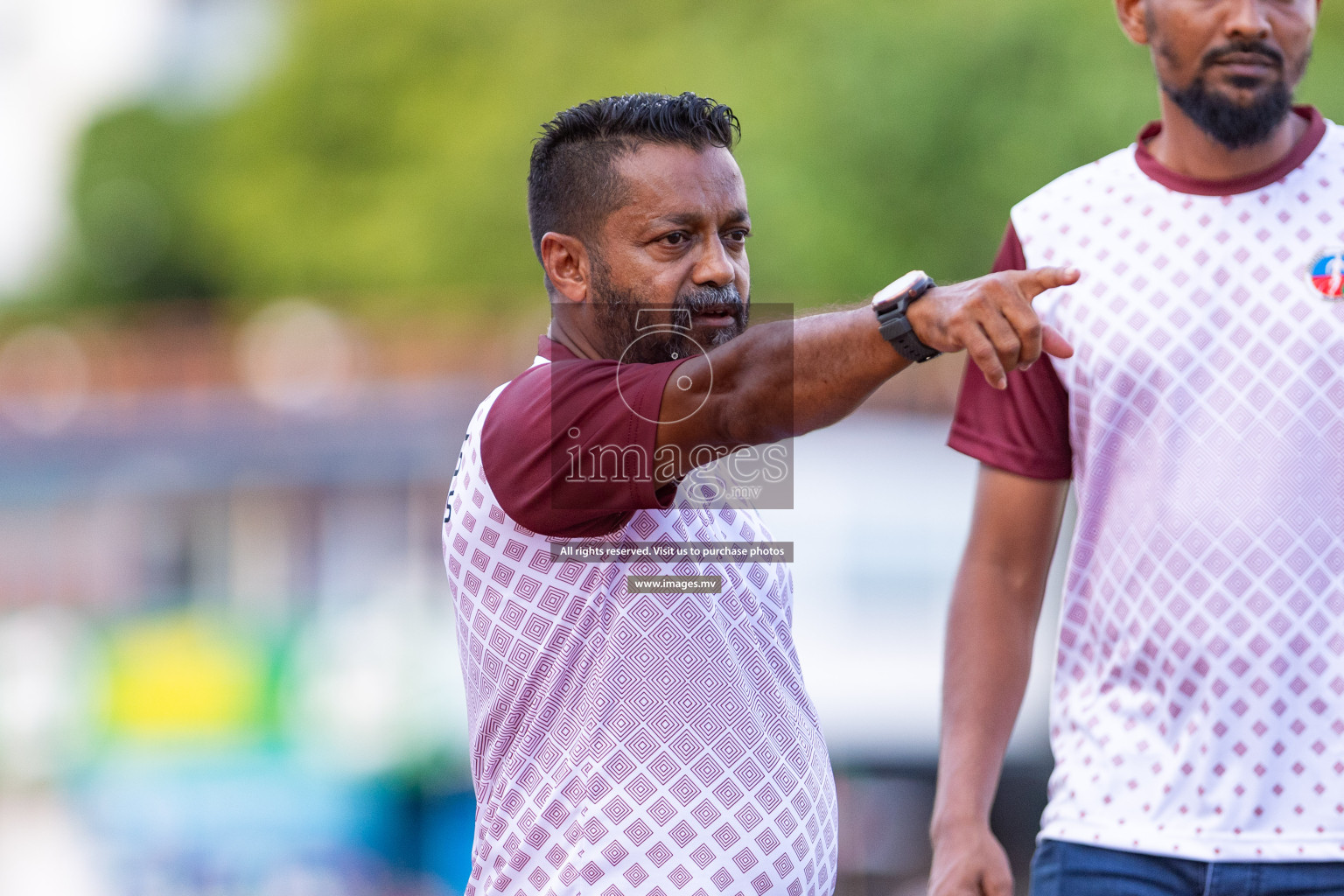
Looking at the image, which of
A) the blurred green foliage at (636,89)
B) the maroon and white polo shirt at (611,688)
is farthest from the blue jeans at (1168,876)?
the blurred green foliage at (636,89)

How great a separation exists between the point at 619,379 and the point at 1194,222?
3.59ft

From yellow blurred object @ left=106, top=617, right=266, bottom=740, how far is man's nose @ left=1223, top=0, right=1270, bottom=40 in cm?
801

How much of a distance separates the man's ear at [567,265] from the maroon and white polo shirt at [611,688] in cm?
21

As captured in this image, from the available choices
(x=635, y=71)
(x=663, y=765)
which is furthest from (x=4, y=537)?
(x=663, y=765)

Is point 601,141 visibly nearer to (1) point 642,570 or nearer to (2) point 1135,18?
(1) point 642,570

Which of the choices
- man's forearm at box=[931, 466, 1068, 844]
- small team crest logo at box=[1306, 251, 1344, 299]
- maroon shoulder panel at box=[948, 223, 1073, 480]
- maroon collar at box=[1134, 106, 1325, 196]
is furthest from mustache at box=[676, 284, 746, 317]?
small team crest logo at box=[1306, 251, 1344, 299]

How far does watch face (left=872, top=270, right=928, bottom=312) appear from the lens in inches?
90.0

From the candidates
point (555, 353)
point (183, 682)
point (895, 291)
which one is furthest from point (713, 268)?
point (183, 682)

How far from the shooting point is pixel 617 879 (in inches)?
103

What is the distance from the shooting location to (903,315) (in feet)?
7.49

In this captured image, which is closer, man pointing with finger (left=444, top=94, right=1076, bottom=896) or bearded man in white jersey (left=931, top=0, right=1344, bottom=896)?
man pointing with finger (left=444, top=94, right=1076, bottom=896)

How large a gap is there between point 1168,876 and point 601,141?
5.01 feet

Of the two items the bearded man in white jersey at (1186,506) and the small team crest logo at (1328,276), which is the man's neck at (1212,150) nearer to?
the bearded man in white jersey at (1186,506)

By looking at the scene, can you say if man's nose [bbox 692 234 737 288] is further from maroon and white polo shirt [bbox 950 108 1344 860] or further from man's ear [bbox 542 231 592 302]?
maroon and white polo shirt [bbox 950 108 1344 860]
